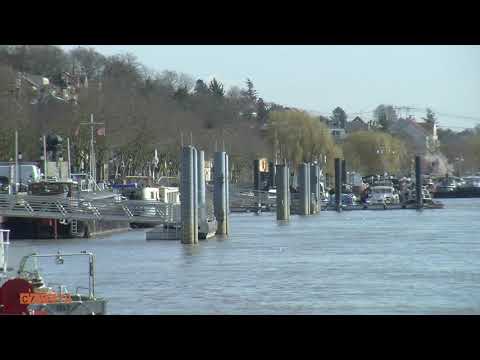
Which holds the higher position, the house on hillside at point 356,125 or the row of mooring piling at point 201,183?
the house on hillside at point 356,125

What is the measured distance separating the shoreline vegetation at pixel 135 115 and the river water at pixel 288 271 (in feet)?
60.6

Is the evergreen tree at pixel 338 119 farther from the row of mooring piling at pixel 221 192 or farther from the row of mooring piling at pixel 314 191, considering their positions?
the row of mooring piling at pixel 221 192

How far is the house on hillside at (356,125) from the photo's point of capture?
179 m

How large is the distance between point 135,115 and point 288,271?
162 ft

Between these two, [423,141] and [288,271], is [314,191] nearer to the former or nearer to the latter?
[288,271]

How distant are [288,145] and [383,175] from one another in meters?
28.8

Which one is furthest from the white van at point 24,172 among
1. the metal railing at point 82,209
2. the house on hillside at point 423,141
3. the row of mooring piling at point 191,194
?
the house on hillside at point 423,141

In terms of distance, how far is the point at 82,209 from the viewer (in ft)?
161

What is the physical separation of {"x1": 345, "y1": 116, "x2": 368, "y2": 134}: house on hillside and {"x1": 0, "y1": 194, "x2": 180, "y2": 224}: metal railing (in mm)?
128482

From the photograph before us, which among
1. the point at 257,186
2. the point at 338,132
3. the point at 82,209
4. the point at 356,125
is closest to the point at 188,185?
the point at 82,209

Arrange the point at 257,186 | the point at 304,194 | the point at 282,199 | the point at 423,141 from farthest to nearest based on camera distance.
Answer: the point at 423,141 < the point at 257,186 < the point at 304,194 < the point at 282,199

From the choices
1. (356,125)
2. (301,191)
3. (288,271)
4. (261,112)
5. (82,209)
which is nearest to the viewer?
(288,271)
